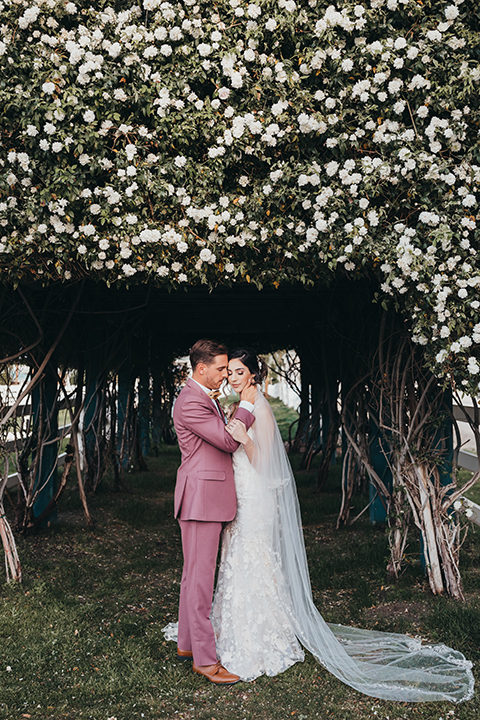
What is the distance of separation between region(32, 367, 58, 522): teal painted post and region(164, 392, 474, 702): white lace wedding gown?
3308mm

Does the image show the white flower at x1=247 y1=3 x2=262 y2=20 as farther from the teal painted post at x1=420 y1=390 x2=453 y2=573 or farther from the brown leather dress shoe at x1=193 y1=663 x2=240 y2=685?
the brown leather dress shoe at x1=193 y1=663 x2=240 y2=685

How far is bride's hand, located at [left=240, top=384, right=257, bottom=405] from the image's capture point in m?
3.74

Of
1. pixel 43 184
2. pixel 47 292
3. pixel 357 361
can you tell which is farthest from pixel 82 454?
pixel 43 184

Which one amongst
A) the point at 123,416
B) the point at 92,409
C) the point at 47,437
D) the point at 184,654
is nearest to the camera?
the point at 184,654

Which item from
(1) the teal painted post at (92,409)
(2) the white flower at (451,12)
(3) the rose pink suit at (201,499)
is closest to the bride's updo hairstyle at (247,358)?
(3) the rose pink suit at (201,499)

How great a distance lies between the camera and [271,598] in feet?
12.1

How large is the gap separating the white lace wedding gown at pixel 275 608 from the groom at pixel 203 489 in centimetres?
16

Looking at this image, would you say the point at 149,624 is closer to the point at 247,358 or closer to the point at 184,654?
the point at 184,654

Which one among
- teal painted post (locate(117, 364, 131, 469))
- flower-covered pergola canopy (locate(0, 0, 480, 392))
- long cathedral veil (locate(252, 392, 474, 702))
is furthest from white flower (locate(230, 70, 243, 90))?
teal painted post (locate(117, 364, 131, 469))

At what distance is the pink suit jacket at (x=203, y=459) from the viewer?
137 inches

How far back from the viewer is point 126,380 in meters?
10.6

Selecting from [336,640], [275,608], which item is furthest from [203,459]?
[336,640]

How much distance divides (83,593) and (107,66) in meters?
4.11

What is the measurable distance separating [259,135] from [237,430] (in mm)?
1784
